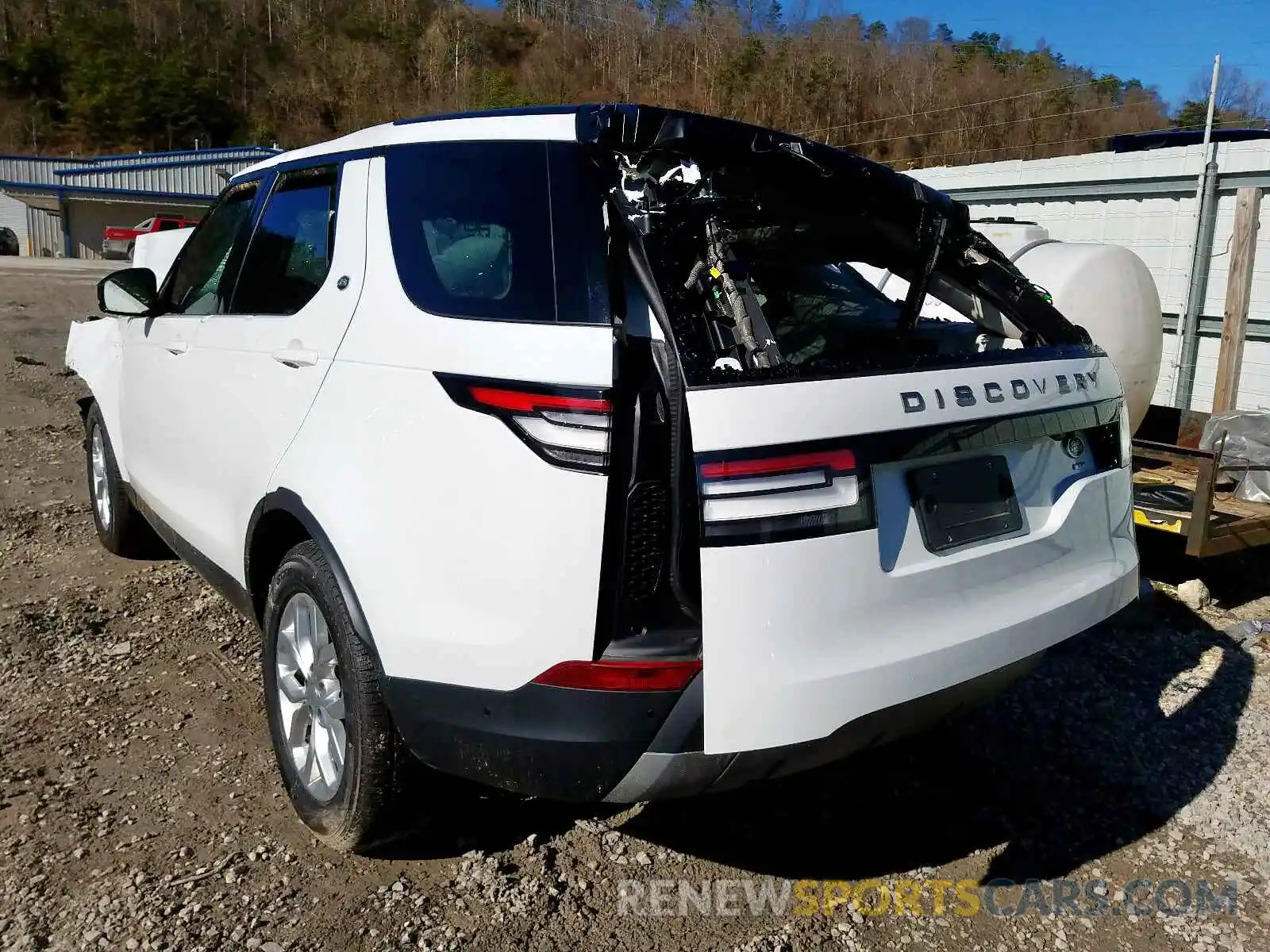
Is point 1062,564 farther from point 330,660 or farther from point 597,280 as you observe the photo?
point 330,660

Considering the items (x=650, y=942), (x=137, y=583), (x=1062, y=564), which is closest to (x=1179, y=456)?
(x=1062, y=564)

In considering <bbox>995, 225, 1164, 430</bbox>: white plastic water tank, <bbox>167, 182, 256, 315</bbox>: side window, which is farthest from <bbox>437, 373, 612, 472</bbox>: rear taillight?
<bbox>995, 225, 1164, 430</bbox>: white plastic water tank

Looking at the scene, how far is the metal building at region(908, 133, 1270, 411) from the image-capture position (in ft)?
21.9

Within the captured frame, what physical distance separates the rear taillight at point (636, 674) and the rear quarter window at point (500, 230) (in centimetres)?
72

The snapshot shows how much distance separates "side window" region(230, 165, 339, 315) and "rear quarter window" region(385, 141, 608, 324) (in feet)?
1.24

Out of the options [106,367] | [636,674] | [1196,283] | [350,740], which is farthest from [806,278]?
[1196,283]

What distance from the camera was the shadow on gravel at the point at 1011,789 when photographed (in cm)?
293

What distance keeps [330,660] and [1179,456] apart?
3850 mm

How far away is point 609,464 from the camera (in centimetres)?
201

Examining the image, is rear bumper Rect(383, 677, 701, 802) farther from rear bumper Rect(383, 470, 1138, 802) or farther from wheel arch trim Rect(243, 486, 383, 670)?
wheel arch trim Rect(243, 486, 383, 670)

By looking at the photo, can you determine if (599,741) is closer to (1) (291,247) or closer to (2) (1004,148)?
(1) (291,247)

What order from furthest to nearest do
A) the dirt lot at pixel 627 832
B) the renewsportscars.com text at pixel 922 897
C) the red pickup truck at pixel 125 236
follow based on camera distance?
the red pickup truck at pixel 125 236, the renewsportscars.com text at pixel 922 897, the dirt lot at pixel 627 832

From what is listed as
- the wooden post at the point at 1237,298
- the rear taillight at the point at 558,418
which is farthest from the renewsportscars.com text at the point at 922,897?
the wooden post at the point at 1237,298

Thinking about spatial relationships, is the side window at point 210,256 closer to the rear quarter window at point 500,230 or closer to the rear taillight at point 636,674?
the rear quarter window at point 500,230
